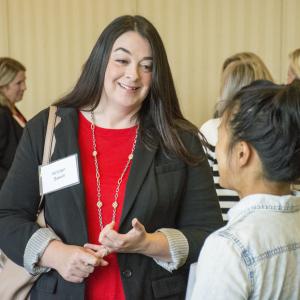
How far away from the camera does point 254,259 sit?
102 cm

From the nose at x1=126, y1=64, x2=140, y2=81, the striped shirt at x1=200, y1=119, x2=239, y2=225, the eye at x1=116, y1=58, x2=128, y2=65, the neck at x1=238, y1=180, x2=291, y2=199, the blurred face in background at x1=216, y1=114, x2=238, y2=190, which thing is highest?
the eye at x1=116, y1=58, x2=128, y2=65

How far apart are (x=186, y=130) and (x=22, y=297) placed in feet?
2.36

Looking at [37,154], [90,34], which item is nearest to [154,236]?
[37,154]

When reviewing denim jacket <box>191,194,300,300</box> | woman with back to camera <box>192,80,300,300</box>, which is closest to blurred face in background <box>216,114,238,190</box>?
woman with back to camera <box>192,80,300,300</box>

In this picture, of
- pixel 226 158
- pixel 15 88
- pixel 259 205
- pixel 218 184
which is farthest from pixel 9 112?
pixel 259 205

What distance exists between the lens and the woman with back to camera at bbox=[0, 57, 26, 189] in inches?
137

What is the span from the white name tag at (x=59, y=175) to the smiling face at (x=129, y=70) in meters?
0.24

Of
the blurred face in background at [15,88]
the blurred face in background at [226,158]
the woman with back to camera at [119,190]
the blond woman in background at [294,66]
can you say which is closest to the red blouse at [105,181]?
the woman with back to camera at [119,190]

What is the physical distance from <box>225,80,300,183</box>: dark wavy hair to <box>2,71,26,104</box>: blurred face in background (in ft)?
10.0

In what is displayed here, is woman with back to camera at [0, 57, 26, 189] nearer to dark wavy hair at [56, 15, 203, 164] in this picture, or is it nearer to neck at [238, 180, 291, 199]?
dark wavy hair at [56, 15, 203, 164]

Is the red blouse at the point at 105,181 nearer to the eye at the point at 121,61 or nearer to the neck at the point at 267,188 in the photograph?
the eye at the point at 121,61

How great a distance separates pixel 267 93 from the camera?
1.12 m

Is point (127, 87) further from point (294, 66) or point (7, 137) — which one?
point (7, 137)

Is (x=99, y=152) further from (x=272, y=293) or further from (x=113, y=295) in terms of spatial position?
(x=272, y=293)
